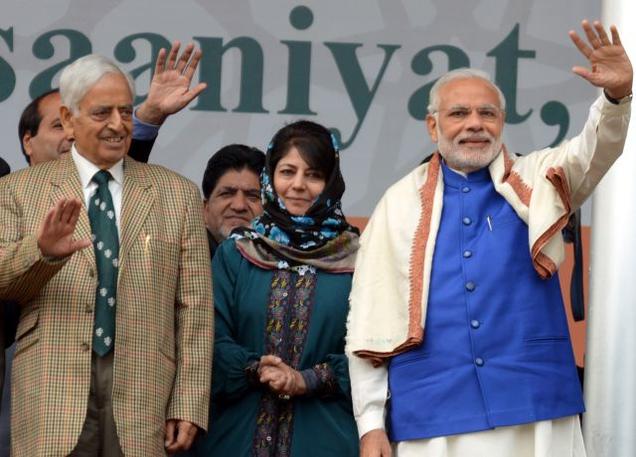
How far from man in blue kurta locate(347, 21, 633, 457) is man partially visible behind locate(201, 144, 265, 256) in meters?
1.39

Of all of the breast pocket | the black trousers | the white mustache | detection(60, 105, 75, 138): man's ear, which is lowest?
the black trousers

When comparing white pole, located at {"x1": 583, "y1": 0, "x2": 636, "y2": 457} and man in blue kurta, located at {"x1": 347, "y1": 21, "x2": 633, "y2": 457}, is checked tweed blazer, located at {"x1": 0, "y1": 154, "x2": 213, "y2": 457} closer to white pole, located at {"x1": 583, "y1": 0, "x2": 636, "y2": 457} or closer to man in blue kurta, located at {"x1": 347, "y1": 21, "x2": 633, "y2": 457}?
man in blue kurta, located at {"x1": 347, "y1": 21, "x2": 633, "y2": 457}

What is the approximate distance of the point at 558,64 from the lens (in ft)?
26.7

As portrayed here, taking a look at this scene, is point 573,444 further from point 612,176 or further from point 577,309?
point 612,176

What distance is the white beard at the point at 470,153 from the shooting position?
225 inches

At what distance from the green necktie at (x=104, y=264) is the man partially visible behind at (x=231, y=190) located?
1.30 meters

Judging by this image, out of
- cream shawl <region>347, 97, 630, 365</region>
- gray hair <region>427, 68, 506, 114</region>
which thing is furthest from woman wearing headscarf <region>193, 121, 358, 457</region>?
gray hair <region>427, 68, 506, 114</region>

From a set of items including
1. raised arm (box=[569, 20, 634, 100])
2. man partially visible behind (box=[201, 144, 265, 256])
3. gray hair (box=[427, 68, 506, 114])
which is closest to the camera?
raised arm (box=[569, 20, 634, 100])

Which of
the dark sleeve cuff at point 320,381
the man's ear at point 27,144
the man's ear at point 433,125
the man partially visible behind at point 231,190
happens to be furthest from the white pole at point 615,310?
the man's ear at point 27,144

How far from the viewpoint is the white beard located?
225 inches

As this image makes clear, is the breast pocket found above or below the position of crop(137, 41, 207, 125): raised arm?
below

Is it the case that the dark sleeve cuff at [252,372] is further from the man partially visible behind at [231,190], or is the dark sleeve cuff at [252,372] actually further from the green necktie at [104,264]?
the man partially visible behind at [231,190]

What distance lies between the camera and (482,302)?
18.1 ft

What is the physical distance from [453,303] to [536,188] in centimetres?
42
